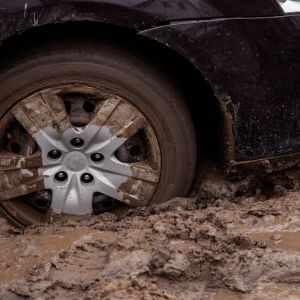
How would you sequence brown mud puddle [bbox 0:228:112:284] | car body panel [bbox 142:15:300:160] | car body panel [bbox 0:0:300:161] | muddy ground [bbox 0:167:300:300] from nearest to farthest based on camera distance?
muddy ground [bbox 0:167:300:300], brown mud puddle [bbox 0:228:112:284], car body panel [bbox 0:0:300:161], car body panel [bbox 142:15:300:160]

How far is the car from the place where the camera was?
269cm

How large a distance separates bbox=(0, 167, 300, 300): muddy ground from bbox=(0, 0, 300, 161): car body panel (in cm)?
39

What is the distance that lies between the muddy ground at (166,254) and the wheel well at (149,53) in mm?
428

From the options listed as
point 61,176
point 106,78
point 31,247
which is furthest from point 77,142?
point 31,247

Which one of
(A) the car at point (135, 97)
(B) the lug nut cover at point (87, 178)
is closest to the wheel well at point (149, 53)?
(A) the car at point (135, 97)

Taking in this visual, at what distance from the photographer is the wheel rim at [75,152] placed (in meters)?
2.80

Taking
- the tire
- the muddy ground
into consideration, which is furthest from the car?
the muddy ground

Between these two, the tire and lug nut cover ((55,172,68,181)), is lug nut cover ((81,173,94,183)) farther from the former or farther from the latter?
the tire

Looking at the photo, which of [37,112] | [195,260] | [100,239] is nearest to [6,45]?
[37,112]

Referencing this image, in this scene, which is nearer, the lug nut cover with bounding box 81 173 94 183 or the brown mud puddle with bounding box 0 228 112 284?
the brown mud puddle with bounding box 0 228 112 284

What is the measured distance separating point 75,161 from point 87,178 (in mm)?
116

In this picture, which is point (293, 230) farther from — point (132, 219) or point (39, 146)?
point (39, 146)

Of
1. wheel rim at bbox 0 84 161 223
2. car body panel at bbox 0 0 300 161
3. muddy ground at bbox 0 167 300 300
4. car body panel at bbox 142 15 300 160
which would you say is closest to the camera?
muddy ground at bbox 0 167 300 300

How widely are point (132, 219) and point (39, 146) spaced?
618 mm
